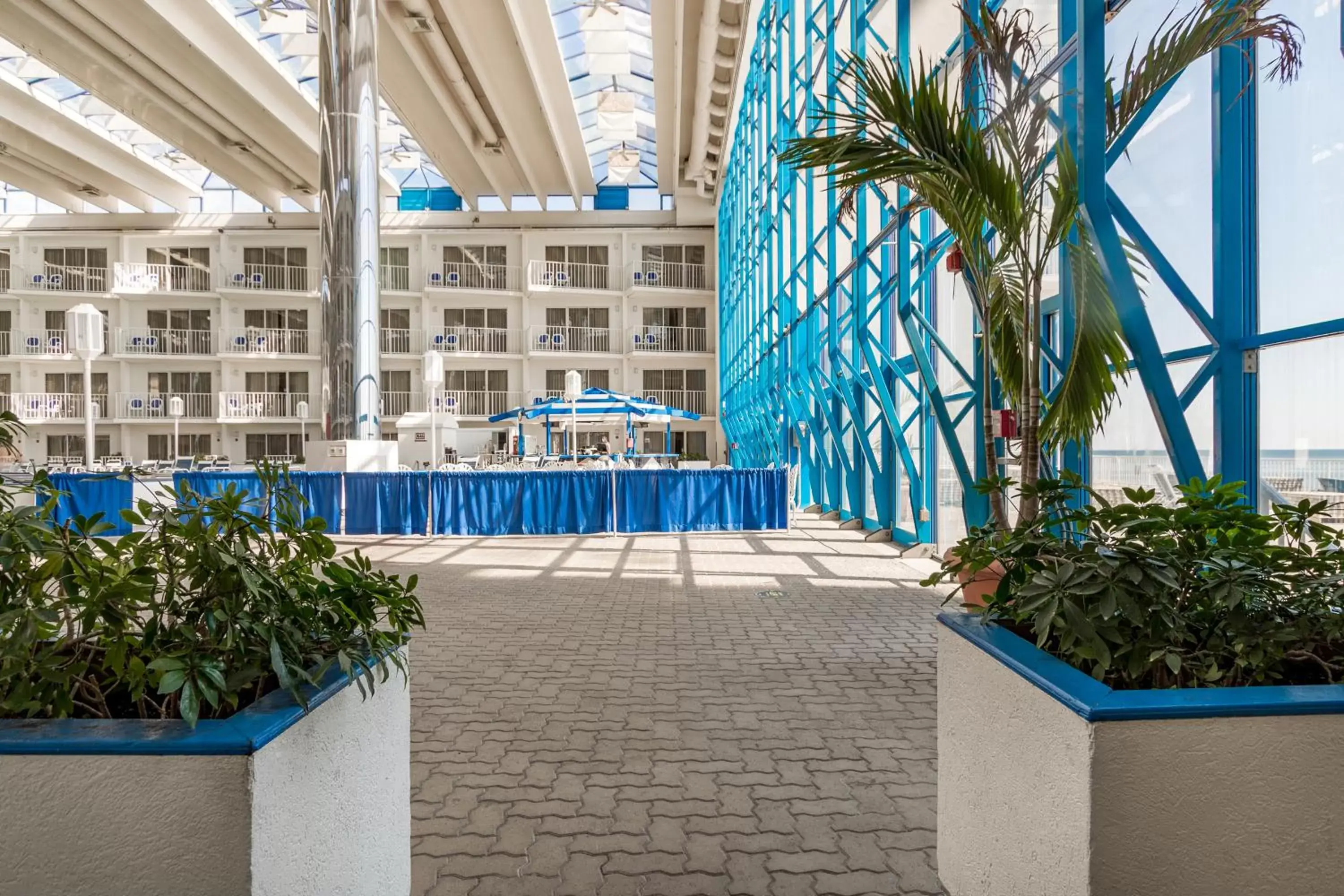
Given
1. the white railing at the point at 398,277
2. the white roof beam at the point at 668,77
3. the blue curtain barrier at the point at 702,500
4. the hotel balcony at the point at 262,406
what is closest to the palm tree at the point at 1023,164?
the blue curtain barrier at the point at 702,500

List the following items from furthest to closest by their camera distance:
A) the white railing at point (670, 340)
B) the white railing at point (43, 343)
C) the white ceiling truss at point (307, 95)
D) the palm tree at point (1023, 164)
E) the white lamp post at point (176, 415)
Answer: the white railing at point (670, 340), the white railing at point (43, 343), the white lamp post at point (176, 415), the white ceiling truss at point (307, 95), the palm tree at point (1023, 164)

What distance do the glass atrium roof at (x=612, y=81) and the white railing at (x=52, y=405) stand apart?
Answer: 18.1 metres

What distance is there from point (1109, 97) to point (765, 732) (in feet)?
10.8

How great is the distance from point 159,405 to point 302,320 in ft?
17.4

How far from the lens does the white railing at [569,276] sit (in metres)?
Answer: 30.1

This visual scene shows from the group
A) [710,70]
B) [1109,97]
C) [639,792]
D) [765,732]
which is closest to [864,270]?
[1109,97]

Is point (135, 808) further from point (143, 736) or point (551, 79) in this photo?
point (551, 79)

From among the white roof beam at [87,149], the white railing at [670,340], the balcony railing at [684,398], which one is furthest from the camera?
the balcony railing at [684,398]

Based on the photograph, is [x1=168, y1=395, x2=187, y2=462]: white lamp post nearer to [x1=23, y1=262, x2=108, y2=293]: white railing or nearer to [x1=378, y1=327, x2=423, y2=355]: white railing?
[x1=23, y1=262, x2=108, y2=293]: white railing

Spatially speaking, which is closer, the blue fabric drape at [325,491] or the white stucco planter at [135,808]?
the white stucco planter at [135,808]

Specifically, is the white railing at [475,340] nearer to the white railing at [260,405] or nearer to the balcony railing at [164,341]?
the white railing at [260,405]

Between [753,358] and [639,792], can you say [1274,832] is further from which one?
[753,358]

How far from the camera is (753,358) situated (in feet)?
68.0

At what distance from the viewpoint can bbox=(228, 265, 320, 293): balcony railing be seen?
3012 centimetres
